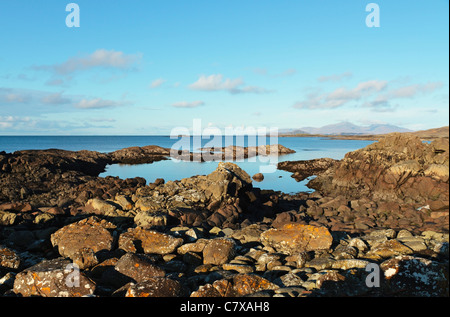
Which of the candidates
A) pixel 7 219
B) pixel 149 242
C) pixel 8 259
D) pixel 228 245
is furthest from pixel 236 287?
pixel 7 219

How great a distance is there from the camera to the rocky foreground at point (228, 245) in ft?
19.5

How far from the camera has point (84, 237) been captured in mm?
9680

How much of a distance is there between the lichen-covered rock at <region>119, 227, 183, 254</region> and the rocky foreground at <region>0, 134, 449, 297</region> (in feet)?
0.10

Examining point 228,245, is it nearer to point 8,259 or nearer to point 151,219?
point 151,219

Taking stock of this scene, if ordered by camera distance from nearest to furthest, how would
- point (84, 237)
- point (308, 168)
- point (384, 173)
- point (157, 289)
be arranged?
point (157, 289)
point (84, 237)
point (384, 173)
point (308, 168)

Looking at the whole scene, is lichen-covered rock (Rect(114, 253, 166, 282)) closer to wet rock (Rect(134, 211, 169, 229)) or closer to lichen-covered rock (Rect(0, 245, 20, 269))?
lichen-covered rock (Rect(0, 245, 20, 269))

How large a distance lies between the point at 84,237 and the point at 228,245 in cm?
438

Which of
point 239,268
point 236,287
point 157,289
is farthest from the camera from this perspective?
point 239,268

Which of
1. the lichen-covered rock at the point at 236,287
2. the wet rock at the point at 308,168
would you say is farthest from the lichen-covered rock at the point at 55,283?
the wet rock at the point at 308,168

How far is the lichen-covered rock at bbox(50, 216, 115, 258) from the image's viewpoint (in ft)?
30.6

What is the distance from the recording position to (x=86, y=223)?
10148 mm
